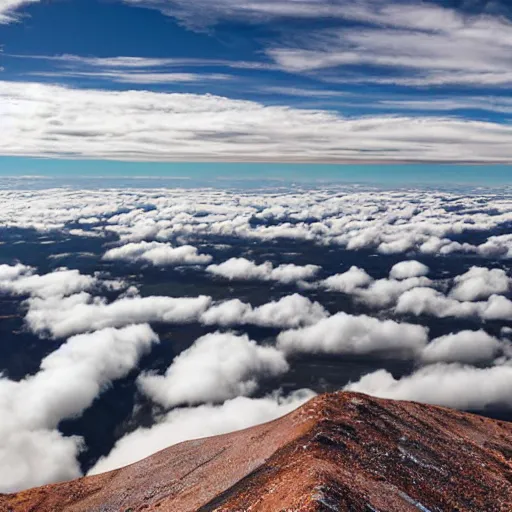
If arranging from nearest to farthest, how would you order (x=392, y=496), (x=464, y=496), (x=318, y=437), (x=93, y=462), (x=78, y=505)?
1. (x=392, y=496)
2. (x=464, y=496)
3. (x=318, y=437)
4. (x=78, y=505)
5. (x=93, y=462)

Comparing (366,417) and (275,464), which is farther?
(366,417)

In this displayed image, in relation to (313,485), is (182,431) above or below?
below

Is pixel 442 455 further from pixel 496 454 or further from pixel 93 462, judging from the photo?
pixel 93 462

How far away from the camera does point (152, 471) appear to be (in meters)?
86.8

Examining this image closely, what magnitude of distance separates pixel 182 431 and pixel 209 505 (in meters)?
138

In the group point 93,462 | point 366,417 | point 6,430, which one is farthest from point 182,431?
point 366,417

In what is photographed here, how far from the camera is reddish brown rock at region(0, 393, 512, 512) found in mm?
58219

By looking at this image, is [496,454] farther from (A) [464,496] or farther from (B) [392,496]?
(B) [392,496]

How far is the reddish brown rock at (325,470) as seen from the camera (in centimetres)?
5822

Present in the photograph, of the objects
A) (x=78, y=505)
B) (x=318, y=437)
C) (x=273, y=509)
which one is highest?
(x=273, y=509)

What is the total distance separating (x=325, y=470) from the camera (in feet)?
199

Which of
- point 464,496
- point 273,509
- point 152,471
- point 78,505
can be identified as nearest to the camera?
point 273,509

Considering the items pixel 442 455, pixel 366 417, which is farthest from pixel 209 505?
pixel 442 455

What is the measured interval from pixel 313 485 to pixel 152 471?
143 ft
